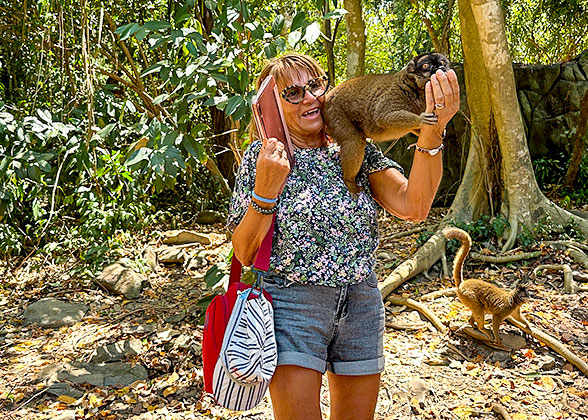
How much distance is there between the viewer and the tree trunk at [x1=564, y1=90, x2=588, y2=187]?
7602mm

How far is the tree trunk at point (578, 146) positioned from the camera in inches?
299

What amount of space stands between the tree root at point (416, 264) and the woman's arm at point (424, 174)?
2.93m

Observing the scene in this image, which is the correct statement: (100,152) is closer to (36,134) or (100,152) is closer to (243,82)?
(36,134)

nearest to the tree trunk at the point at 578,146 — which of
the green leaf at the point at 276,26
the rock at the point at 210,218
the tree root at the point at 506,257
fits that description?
the tree root at the point at 506,257

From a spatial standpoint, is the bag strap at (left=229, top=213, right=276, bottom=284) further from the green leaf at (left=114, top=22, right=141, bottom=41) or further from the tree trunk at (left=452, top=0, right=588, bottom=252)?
the tree trunk at (left=452, top=0, right=588, bottom=252)

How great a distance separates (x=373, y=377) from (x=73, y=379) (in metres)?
2.78

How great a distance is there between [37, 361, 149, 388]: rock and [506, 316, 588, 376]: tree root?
112 inches

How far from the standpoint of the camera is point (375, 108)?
2.53 meters

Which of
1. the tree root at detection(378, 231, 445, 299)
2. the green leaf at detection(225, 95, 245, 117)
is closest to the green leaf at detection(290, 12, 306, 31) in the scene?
the green leaf at detection(225, 95, 245, 117)

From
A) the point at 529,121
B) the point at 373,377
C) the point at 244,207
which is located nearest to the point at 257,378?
the point at 373,377

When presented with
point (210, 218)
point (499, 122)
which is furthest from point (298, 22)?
point (210, 218)

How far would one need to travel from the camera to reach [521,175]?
19.0 feet

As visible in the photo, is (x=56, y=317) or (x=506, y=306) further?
(x=56, y=317)

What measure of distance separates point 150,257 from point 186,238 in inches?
32.4
